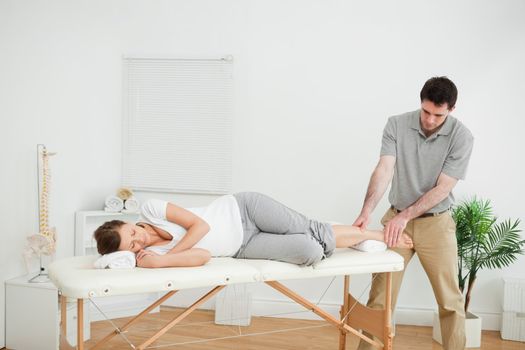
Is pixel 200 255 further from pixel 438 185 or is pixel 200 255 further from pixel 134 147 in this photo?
pixel 134 147

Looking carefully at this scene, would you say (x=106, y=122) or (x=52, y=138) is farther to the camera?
(x=106, y=122)

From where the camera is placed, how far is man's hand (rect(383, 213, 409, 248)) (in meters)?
2.71

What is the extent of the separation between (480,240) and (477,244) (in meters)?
0.04

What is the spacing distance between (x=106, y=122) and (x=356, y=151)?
161cm

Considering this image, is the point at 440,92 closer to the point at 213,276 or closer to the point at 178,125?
the point at 213,276

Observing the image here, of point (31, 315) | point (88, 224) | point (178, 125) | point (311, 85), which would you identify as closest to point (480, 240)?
point (311, 85)

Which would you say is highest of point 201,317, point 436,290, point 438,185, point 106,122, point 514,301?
point 106,122

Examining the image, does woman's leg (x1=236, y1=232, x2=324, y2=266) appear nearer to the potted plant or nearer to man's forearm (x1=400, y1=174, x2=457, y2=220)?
man's forearm (x1=400, y1=174, x2=457, y2=220)

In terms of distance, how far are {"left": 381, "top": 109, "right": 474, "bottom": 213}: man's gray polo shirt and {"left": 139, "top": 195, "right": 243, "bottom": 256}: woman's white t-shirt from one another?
2.62ft

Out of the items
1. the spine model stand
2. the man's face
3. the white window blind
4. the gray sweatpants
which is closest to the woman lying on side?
the gray sweatpants

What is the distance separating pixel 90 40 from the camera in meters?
3.64

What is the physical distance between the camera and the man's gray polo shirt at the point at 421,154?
267 centimetres

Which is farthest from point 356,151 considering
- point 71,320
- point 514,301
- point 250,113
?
point 71,320

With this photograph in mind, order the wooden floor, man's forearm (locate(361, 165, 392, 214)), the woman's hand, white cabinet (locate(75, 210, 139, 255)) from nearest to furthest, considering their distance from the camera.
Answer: the woman's hand < man's forearm (locate(361, 165, 392, 214)) < the wooden floor < white cabinet (locate(75, 210, 139, 255))
